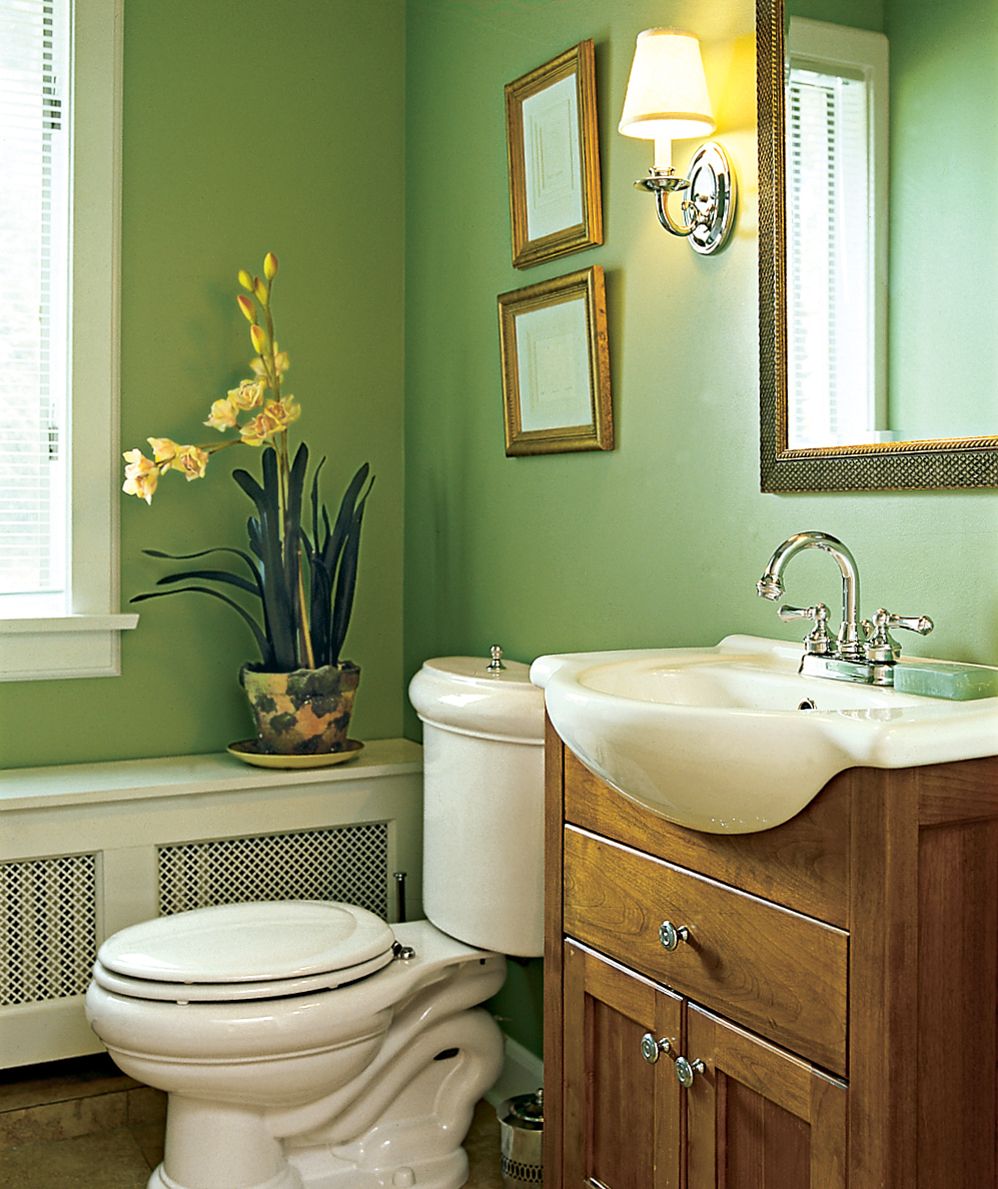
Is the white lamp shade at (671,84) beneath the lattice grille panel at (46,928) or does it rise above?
above

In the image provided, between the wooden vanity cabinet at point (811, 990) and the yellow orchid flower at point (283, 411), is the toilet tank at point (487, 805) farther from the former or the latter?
the yellow orchid flower at point (283, 411)

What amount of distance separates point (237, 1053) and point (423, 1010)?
38cm

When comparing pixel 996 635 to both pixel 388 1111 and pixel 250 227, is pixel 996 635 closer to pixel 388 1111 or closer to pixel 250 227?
pixel 388 1111

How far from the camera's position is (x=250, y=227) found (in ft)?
8.72

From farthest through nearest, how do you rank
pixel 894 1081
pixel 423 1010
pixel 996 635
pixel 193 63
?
pixel 193 63
pixel 423 1010
pixel 996 635
pixel 894 1081

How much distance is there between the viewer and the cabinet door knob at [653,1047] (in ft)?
4.77

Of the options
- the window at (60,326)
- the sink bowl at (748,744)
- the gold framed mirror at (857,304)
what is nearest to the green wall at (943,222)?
the gold framed mirror at (857,304)

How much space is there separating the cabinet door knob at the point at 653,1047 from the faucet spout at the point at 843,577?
46 cm

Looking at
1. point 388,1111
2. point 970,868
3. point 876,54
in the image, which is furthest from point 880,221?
point 388,1111

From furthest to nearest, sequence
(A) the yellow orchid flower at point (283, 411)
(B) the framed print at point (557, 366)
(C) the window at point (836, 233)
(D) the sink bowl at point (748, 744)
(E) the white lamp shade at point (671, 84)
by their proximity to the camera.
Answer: (A) the yellow orchid flower at point (283, 411) < (B) the framed print at point (557, 366) < (E) the white lamp shade at point (671, 84) < (C) the window at point (836, 233) < (D) the sink bowl at point (748, 744)

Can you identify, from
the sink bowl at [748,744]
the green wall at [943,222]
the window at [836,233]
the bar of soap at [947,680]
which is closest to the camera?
the sink bowl at [748,744]

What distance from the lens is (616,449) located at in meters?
2.12

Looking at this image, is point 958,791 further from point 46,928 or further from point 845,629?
point 46,928

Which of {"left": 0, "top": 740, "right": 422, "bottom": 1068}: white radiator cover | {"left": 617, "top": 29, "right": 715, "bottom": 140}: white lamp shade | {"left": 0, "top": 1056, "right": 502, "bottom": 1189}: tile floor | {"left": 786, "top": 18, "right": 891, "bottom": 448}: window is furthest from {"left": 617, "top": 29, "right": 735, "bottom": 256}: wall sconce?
{"left": 0, "top": 1056, "right": 502, "bottom": 1189}: tile floor
